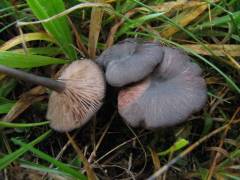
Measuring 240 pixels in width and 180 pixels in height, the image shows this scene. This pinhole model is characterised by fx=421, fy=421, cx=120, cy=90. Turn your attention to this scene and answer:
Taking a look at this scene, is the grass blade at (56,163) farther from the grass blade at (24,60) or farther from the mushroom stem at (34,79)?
the grass blade at (24,60)

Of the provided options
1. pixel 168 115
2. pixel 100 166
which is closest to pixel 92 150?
pixel 100 166

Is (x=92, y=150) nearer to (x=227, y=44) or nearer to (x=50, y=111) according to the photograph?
(x=50, y=111)

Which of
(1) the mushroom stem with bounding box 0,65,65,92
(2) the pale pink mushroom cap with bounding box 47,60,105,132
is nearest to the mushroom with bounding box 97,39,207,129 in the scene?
(2) the pale pink mushroom cap with bounding box 47,60,105,132

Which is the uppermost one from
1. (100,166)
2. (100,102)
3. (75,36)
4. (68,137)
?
(75,36)

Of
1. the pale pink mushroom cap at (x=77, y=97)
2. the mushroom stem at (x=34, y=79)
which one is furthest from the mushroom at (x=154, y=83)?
the mushroom stem at (x=34, y=79)

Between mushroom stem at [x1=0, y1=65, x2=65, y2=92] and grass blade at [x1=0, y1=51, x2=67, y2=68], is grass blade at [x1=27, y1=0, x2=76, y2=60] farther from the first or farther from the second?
mushroom stem at [x1=0, y1=65, x2=65, y2=92]

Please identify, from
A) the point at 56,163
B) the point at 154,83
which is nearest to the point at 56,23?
the point at 154,83

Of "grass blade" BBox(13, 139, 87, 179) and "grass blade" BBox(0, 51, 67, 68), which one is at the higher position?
"grass blade" BBox(0, 51, 67, 68)
